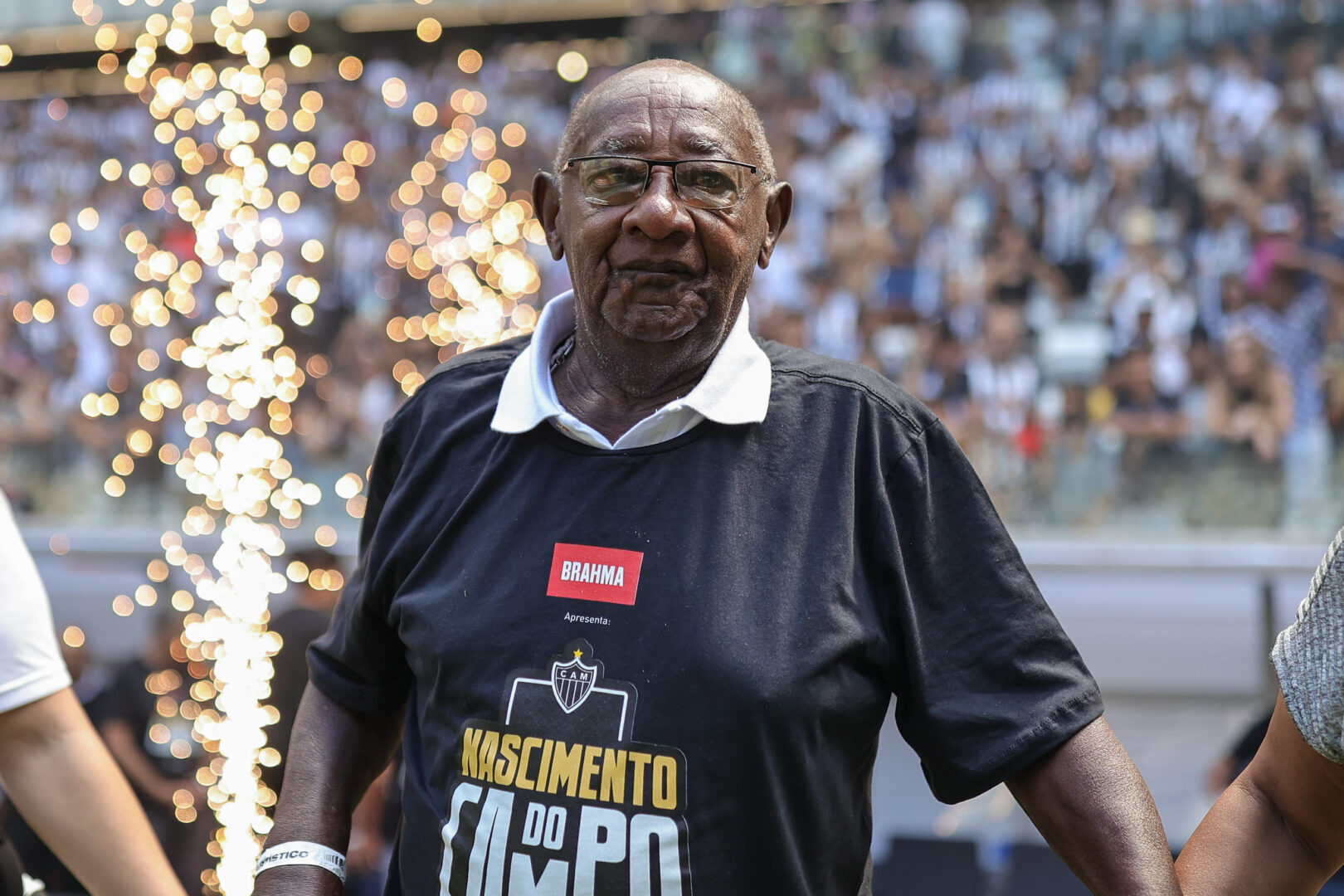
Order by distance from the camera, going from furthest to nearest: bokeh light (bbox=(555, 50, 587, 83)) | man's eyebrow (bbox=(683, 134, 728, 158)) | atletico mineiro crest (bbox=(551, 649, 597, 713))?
bokeh light (bbox=(555, 50, 587, 83)) < man's eyebrow (bbox=(683, 134, 728, 158)) < atletico mineiro crest (bbox=(551, 649, 597, 713))

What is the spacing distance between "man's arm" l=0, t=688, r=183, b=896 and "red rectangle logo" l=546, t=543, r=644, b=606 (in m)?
0.75

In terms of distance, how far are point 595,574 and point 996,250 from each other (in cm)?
706

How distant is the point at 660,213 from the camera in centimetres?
164

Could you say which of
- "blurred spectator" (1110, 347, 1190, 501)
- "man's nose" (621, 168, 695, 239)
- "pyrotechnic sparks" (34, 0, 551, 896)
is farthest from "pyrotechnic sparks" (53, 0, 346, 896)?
"blurred spectator" (1110, 347, 1190, 501)

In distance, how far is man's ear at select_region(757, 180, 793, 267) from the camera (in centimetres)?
180

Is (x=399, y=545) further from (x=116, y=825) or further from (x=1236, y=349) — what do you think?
(x=1236, y=349)

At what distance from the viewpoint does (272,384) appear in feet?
25.3

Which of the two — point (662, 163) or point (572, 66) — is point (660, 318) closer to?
point (662, 163)

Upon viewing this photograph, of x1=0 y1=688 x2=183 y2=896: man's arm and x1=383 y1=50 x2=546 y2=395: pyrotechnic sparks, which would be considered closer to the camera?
x1=0 y1=688 x2=183 y2=896: man's arm

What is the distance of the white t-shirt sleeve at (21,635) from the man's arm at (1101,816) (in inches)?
50.9

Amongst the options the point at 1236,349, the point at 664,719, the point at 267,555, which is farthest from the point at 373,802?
the point at 1236,349

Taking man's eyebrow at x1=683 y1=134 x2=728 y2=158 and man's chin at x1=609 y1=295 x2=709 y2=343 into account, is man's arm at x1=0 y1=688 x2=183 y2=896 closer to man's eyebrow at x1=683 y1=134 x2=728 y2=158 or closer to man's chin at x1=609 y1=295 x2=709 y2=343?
man's chin at x1=609 y1=295 x2=709 y2=343

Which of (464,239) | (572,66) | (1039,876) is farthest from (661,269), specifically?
(572,66)

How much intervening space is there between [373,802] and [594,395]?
155 inches
